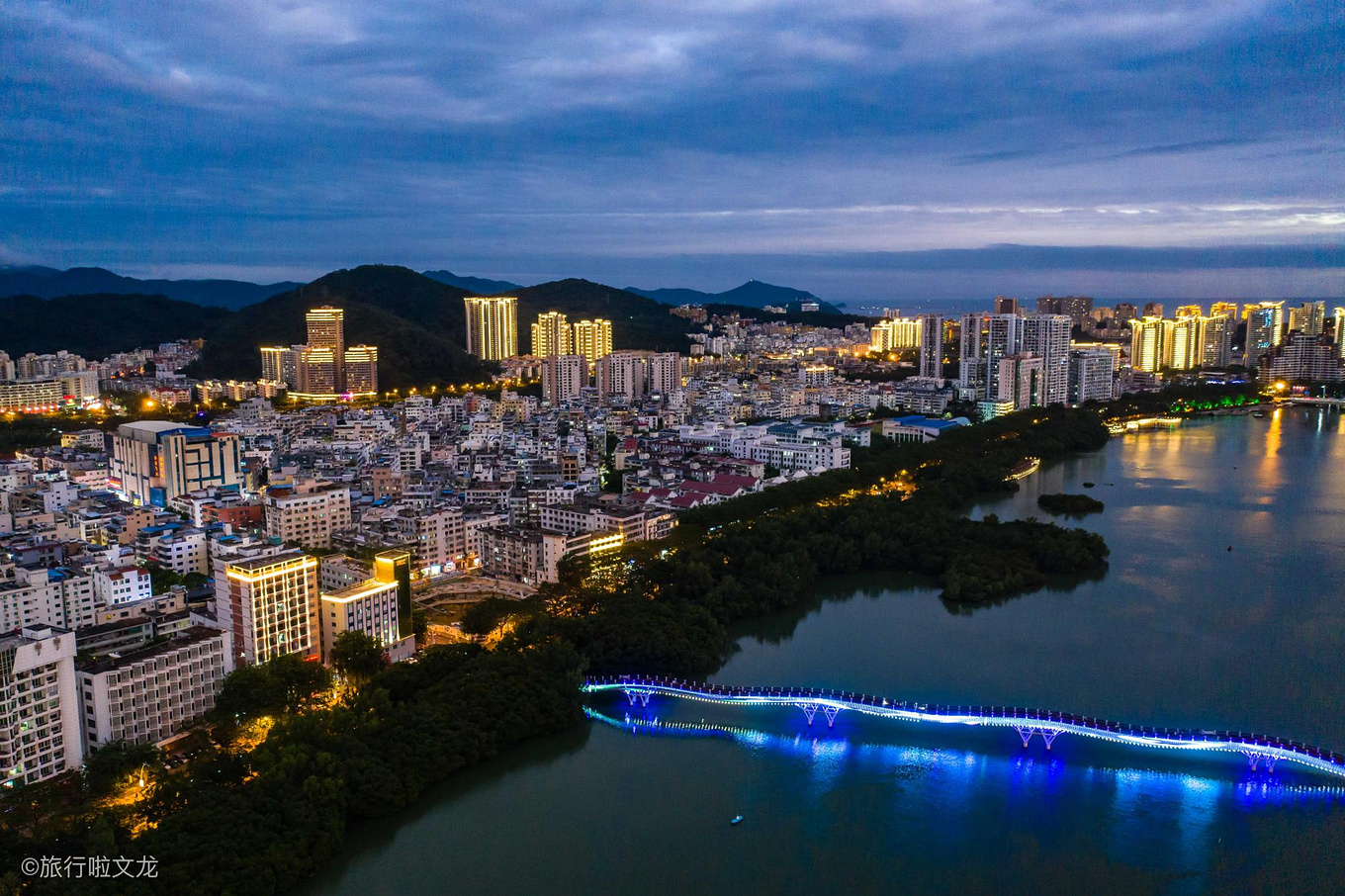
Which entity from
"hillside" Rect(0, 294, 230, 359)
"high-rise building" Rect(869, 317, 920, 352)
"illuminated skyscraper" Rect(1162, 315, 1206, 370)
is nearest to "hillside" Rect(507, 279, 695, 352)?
"high-rise building" Rect(869, 317, 920, 352)

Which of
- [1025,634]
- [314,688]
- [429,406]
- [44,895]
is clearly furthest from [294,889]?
[429,406]

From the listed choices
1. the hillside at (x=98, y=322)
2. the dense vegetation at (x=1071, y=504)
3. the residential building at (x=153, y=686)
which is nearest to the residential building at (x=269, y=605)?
the residential building at (x=153, y=686)

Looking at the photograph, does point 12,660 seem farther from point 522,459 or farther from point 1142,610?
point 522,459

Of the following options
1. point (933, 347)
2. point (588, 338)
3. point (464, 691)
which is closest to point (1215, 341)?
point (933, 347)

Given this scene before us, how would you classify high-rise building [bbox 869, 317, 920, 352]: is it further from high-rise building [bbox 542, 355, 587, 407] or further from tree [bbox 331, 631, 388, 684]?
tree [bbox 331, 631, 388, 684]

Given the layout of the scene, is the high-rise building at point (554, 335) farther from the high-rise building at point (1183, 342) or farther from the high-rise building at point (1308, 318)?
the high-rise building at point (1308, 318)
